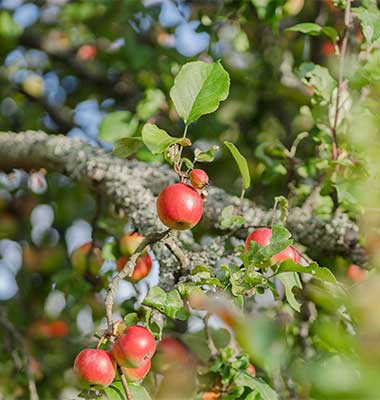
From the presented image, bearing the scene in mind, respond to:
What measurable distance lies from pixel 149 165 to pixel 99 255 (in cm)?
24

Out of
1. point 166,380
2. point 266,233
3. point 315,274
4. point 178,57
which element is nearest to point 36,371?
point 166,380

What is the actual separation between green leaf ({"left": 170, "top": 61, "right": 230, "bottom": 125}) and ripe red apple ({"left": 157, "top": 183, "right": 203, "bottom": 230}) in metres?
0.12

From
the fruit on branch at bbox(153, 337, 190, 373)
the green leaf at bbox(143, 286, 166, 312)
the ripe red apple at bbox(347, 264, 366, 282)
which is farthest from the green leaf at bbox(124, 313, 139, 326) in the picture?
the ripe red apple at bbox(347, 264, 366, 282)

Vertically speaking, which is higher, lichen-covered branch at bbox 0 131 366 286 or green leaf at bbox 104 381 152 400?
green leaf at bbox 104 381 152 400

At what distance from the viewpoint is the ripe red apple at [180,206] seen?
0.88 m

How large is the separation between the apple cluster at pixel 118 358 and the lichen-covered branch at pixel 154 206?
0.28 m

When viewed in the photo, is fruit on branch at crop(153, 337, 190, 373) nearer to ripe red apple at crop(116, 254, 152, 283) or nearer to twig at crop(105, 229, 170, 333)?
ripe red apple at crop(116, 254, 152, 283)

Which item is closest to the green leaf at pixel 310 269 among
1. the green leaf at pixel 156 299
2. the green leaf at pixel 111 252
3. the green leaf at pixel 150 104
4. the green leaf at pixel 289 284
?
the green leaf at pixel 289 284

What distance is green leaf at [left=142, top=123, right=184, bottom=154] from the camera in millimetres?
895

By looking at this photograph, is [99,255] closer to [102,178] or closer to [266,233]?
[102,178]

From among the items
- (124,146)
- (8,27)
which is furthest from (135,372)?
(8,27)

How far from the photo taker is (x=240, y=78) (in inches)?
82.7

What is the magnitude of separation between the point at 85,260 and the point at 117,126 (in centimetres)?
33

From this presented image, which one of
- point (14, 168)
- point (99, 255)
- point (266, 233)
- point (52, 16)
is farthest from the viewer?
point (52, 16)
